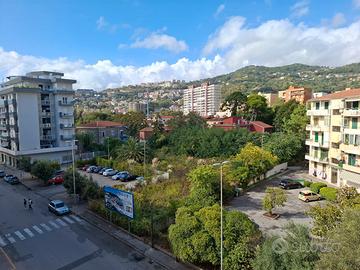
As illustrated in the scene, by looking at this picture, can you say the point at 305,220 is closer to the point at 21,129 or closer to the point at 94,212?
the point at 94,212

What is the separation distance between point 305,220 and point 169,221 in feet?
42.1

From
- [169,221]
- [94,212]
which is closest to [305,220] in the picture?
[169,221]

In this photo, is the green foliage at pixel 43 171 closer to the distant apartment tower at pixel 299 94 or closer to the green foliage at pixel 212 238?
the green foliage at pixel 212 238

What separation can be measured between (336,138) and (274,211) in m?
17.0

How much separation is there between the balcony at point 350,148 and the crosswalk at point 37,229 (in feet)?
105

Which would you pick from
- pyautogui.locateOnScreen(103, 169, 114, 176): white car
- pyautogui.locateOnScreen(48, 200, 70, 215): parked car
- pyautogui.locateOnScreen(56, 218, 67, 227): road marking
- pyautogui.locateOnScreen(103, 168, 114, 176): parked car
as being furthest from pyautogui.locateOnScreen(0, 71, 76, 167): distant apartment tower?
pyautogui.locateOnScreen(56, 218, 67, 227): road marking

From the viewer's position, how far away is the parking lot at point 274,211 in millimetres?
24109

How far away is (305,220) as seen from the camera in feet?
82.9

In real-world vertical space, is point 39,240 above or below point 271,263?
below

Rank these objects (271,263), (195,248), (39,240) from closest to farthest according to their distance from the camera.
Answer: (271,263) → (195,248) → (39,240)

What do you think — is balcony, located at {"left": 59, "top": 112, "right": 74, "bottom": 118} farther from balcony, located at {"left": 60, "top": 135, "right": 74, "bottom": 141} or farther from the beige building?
the beige building

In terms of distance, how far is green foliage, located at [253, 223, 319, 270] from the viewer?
11.7m

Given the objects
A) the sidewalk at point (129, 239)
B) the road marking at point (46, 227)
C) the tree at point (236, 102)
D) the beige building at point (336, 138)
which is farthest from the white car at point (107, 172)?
the tree at point (236, 102)

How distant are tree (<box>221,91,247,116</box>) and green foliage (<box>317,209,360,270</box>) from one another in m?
65.7
